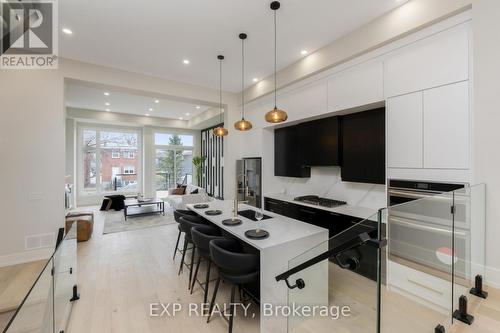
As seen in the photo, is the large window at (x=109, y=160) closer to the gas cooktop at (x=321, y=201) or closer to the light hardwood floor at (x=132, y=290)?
the light hardwood floor at (x=132, y=290)

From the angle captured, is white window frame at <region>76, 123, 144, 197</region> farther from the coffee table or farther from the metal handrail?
the metal handrail

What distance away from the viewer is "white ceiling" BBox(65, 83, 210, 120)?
592 cm

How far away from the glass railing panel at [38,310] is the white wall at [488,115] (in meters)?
3.64

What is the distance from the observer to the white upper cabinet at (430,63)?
221cm

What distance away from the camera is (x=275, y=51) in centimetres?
370

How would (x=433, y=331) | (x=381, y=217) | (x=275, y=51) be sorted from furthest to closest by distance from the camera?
(x=275, y=51) → (x=433, y=331) → (x=381, y=217)

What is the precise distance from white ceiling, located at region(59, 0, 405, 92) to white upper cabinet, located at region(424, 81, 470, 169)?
1272mm

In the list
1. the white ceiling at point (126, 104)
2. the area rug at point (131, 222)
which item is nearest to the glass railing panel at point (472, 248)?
the area rug at point (131, 222)

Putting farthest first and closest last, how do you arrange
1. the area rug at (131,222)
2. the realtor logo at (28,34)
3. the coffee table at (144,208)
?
the coffee table at (144,208) < the area rug at (131,222) < the realtor logo at (28,34)

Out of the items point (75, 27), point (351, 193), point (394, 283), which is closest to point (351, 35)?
point (351, 193)

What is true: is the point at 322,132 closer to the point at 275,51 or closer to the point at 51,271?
the point at 275,51

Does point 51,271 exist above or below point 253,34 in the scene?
below

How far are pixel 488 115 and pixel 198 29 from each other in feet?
11.8

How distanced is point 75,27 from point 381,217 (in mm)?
4475
